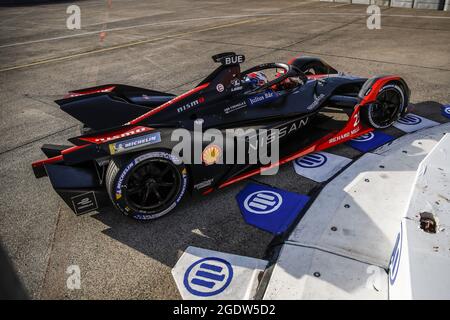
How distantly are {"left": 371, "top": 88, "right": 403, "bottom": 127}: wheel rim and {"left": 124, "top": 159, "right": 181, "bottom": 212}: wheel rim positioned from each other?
3541mm

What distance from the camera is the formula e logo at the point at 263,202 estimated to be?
4.45 m

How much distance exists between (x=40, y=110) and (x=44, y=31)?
12.4 m

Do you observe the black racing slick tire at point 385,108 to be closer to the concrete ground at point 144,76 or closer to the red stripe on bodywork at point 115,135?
the concrete ground at point 144,76

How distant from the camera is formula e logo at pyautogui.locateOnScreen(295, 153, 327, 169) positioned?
17.4ft

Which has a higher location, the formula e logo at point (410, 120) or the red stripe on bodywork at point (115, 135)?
the red stripe on bodywork at point (115, 135)

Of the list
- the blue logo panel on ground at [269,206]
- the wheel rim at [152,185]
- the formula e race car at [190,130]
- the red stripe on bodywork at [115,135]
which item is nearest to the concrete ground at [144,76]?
the blue logo panel on ground at [269,206]

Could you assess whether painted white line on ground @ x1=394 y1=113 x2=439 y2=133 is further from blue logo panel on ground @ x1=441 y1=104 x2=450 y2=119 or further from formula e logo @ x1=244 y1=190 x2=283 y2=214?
formula e logo @ x1=244 y1=190 x2=283 y2=214

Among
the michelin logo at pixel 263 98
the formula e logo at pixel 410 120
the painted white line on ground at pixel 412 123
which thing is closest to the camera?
the michelin logo at pixel 263 98

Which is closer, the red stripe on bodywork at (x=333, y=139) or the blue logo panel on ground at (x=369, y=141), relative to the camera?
the red stripe on bodywork at (x=333, y=139)

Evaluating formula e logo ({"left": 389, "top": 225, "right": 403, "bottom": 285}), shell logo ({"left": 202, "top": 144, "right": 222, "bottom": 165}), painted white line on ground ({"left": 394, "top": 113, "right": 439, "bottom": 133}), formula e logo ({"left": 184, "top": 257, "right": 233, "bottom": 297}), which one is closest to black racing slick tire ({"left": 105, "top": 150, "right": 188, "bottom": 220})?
shell logo ({"left": 202, "top": 144, "right": 222, "bottom": 165})

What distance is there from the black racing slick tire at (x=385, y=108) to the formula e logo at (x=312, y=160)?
1.05 meters
